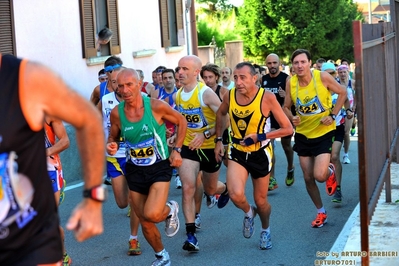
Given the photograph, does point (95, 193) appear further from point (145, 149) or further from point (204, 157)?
point (204, 157)

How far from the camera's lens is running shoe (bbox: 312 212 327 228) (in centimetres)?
975

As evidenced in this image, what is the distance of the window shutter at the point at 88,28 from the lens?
17.4 meters

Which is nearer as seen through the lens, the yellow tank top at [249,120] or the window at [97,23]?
the yellow tank top at [249,120]

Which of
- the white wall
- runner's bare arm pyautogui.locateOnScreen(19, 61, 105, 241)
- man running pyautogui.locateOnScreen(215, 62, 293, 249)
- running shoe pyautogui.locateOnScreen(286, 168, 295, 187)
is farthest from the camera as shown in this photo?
the white wall

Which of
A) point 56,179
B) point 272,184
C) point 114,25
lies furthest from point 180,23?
point 56,179

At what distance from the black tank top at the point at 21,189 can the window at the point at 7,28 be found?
1069 cm

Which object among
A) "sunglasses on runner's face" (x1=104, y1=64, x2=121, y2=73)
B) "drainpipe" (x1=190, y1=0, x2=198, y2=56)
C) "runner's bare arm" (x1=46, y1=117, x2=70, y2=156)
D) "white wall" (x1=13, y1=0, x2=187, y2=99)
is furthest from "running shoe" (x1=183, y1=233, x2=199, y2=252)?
"drainpipe" (x1=190, y1=0, x2=198, y2=56)

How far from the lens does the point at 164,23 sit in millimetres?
23016

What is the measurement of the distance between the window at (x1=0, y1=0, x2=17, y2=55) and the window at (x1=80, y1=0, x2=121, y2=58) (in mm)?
3100

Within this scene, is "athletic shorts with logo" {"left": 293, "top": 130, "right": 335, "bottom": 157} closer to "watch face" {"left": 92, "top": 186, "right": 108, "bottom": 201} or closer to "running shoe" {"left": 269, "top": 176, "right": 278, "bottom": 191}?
"running shoe" {"left": 269, "top": 176, "right": 278, "bottom": 191}

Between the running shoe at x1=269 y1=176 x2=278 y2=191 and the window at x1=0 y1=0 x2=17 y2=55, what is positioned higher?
the window at x1=0 y1=0 x2=17 y2=55

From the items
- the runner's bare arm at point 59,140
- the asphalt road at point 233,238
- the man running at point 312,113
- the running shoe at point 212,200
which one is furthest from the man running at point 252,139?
the runner's bare arm at point 59,140

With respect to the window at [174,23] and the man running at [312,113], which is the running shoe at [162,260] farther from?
the window at [174,23]

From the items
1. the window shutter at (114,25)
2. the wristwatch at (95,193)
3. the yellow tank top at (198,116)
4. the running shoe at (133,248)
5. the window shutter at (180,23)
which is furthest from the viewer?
the window shutter at (180,23)
